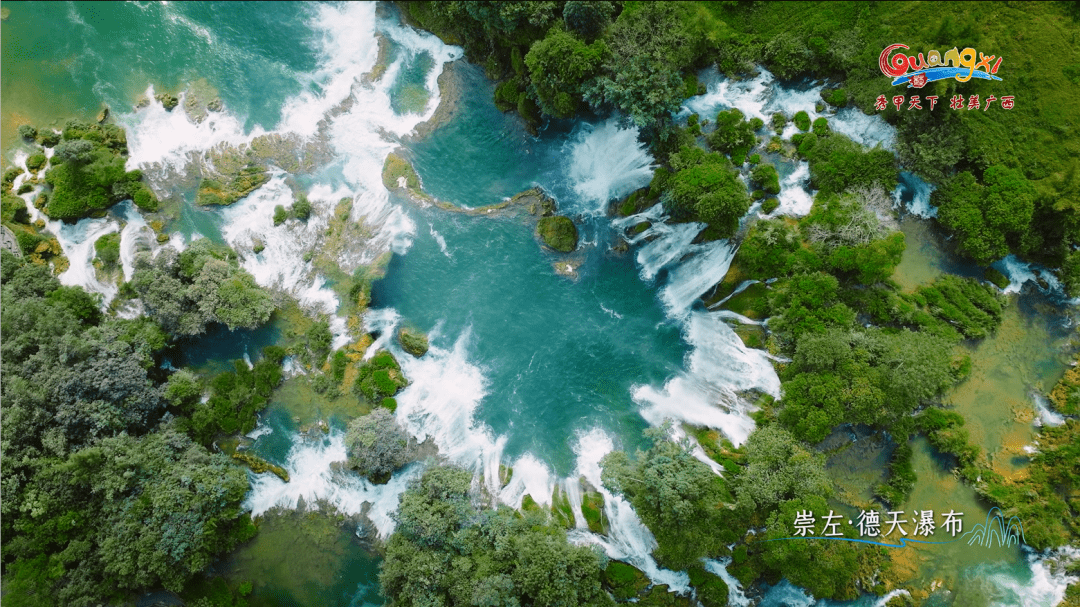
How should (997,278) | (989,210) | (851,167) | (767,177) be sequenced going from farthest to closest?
(767,177) → (851,167) → (997,278) → (989,210)

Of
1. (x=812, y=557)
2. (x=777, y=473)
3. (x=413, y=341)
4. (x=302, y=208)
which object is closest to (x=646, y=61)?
(x=413, y=341)

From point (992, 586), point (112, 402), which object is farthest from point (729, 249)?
point (112, 402)

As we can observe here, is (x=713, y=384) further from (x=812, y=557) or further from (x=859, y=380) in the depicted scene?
(x=812, y=557)

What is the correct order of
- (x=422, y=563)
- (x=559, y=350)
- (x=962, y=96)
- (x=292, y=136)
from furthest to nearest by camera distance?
(x=292, y=136) → (x=559, y=350) → (x=962, y=96) → (x=422, y=563)

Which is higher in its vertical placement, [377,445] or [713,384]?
[713,384]

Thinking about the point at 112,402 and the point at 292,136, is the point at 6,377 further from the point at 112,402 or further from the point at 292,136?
the point at 292,136

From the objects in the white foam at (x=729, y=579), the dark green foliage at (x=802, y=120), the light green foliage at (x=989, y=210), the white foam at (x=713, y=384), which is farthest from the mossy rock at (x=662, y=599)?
the dark green foliage at (x=802, y=120)
